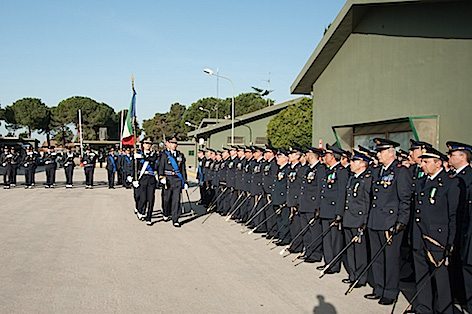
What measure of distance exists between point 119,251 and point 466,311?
5420 millimetres

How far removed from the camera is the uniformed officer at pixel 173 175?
11.4 meters

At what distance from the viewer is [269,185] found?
9.91m

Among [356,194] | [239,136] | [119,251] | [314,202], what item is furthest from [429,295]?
[239,136]

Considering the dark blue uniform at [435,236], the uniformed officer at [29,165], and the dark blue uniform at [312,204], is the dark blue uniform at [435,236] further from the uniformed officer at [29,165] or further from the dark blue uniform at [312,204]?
the uniformed officer at [29,165]

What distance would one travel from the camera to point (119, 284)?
6.45 meters

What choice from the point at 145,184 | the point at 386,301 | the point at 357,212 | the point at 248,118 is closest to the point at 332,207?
the point at 357,212

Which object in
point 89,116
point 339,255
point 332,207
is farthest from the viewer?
point 89,116

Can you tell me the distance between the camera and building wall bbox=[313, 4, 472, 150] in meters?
8.81

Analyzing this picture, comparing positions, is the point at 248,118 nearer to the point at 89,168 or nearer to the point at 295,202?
the point at 89,168

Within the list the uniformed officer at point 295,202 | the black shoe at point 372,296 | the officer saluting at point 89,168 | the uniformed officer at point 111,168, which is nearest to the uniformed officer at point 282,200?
the uniformed officer at point 295,202

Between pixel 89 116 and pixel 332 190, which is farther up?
pixel 89 116

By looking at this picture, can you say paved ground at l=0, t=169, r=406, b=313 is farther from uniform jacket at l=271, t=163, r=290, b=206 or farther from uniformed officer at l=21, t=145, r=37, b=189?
uniformed officer at l=21, t=145, r=37, b=189

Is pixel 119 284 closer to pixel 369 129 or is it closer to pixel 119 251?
pixel 119 251

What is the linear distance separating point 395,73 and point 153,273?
689cm
